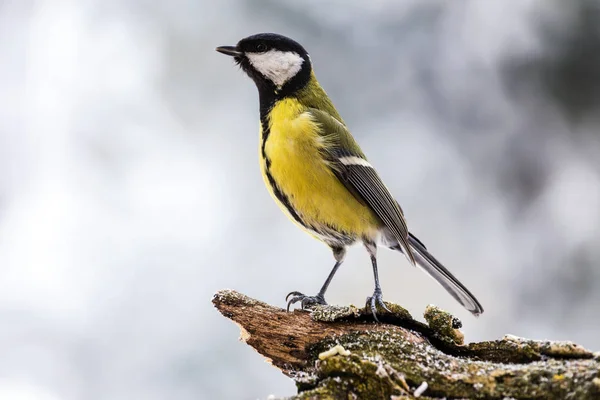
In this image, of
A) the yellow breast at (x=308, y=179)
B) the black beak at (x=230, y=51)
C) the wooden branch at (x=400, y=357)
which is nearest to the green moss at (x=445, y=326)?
the wooden branch at (x=400, y=357)

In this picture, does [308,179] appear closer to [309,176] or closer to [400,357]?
[309,176]

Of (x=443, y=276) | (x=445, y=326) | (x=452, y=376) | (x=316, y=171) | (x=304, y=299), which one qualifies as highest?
(x=316, y=171)

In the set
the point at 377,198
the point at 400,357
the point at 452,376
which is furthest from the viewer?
the point at 377,198

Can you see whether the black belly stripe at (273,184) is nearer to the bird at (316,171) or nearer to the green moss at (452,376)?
the bird at (316,171)

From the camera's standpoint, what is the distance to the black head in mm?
2225

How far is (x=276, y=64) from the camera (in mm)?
2234

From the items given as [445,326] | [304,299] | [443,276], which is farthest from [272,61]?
[445,326]

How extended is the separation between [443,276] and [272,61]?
0.95 meters

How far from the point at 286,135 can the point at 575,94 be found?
1443 mm

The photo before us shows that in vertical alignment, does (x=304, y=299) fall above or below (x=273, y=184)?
below

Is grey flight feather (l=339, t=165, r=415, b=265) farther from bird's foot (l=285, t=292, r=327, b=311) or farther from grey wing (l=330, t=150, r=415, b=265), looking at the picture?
bird's foot (l=285, t=292, r=327, b=311)

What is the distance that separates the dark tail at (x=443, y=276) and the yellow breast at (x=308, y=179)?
27cm

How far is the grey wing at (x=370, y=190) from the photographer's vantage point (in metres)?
2.10

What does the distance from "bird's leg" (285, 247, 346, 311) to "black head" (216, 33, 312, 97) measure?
0.59 meters
